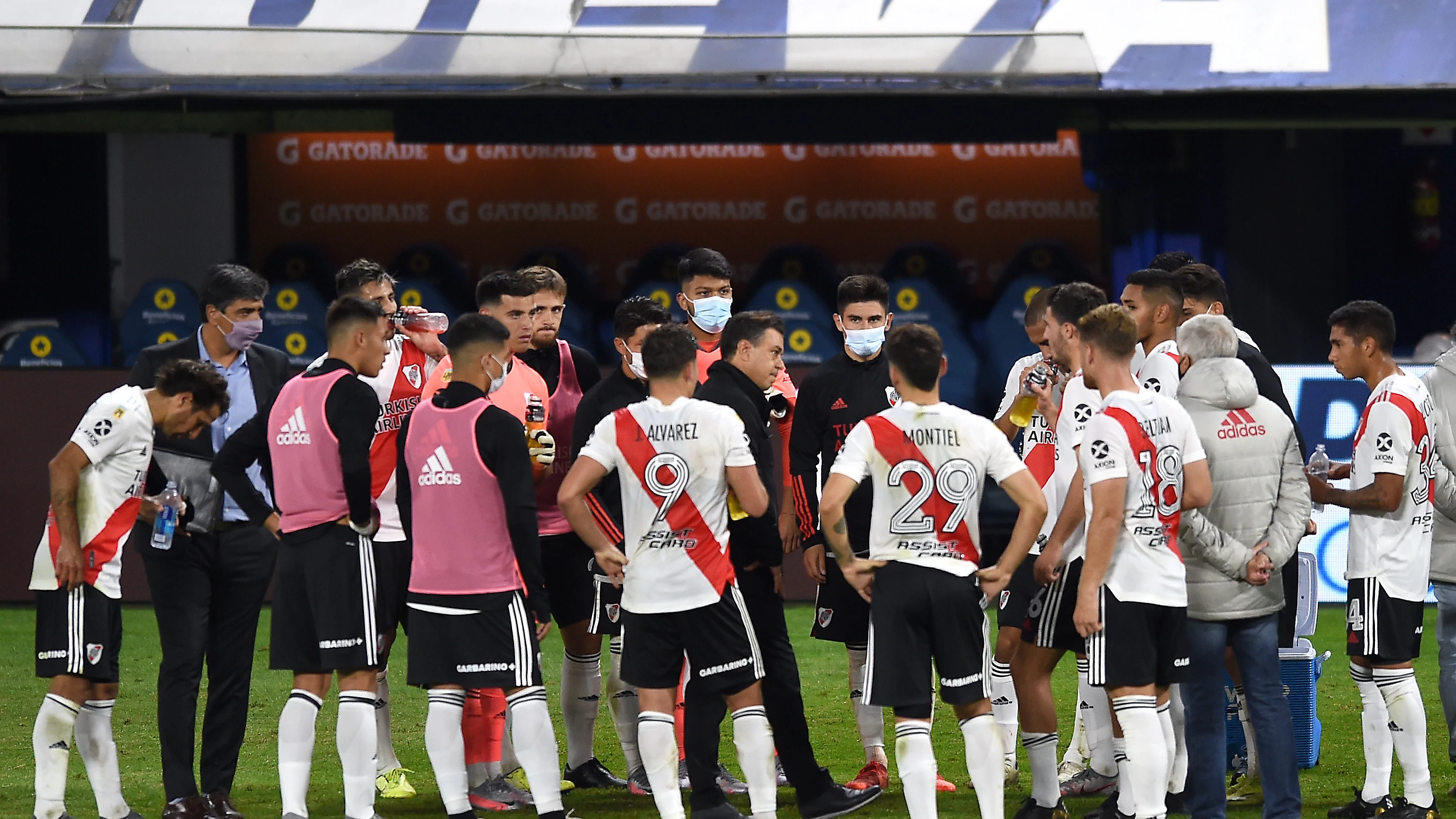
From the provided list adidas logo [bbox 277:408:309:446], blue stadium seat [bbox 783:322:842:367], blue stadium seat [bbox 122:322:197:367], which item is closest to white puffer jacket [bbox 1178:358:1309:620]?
adidas logo [bbox 277:408:309:446]

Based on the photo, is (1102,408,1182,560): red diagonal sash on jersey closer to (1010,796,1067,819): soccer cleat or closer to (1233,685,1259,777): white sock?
(1010,796,1067,819): soccer cleat

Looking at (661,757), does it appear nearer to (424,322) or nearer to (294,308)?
(424,322)

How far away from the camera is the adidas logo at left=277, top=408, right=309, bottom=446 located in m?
5.30

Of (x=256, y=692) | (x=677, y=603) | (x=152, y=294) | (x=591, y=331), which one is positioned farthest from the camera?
(x=591, y=331)

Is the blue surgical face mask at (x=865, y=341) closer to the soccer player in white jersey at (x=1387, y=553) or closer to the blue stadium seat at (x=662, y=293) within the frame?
the soccer player in white jersey at (x=1387, y=553)

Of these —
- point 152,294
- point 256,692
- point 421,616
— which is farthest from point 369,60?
point 421,616

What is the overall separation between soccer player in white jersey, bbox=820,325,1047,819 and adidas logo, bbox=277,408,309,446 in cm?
160

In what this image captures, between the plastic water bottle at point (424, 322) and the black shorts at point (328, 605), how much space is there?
1.03 metres

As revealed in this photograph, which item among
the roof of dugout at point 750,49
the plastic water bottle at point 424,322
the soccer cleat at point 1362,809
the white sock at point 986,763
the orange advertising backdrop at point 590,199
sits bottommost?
the soccer cleat at point 1362,809

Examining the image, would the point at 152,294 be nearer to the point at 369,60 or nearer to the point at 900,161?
the point at 369,60

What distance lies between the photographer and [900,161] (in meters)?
12.9

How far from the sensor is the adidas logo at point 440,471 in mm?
5156

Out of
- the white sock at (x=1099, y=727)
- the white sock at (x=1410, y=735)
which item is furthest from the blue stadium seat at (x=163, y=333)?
the white sock at (x=1410, y=735)

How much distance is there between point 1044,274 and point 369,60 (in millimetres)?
4906
